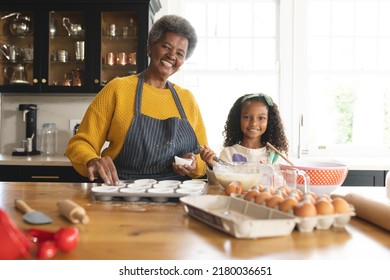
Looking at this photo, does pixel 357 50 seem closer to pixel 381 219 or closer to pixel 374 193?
pixel 374 193

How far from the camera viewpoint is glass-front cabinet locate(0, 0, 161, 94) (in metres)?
3.26

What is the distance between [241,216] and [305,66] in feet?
9.49

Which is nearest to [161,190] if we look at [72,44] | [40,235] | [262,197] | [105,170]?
[105,170]

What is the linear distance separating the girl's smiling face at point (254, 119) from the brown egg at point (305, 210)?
49.9 inches

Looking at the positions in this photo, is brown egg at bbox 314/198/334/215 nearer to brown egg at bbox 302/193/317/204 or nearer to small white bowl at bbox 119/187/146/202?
brown egg at bbox 302/193/317/204

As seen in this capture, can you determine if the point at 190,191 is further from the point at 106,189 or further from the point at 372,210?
the point at 372,210

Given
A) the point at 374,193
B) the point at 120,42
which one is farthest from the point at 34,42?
the point at 374,193

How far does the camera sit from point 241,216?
3.23 feet

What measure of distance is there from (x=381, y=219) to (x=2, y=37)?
3.44 metres

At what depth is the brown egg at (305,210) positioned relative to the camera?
2.90 feet

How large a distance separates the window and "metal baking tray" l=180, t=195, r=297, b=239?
8.60 ft

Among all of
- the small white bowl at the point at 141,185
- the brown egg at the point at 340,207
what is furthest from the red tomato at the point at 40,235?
the brown egg at the point at 340,207

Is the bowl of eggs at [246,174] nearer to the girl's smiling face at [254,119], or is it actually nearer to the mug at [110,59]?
the girl's smiling face at [254,119]

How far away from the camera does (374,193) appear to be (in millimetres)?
1493
